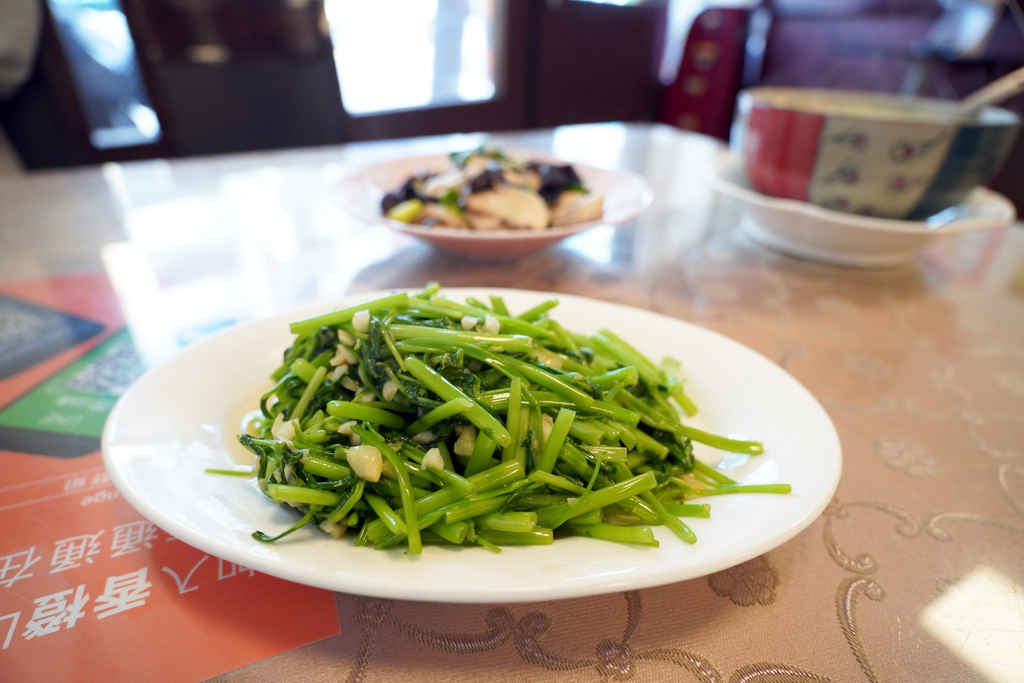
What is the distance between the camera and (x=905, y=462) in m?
0.70

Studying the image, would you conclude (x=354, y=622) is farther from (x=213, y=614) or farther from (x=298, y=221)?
(x=298, y=221)

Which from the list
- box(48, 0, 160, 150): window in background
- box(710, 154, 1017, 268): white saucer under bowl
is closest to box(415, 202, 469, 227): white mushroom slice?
box(710, 154, 1017, 268): white saucer under bowl

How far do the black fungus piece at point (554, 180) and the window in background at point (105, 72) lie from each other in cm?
209

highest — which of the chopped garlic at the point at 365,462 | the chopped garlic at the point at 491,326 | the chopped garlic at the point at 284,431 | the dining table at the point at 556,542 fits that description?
the chopped garlic at the point at 491,326

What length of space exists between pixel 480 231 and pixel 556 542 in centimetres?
72

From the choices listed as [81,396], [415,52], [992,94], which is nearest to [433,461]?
[81,396]

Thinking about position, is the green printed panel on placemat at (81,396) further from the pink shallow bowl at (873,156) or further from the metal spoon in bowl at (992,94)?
the metal spoon in bowl at (992,94)

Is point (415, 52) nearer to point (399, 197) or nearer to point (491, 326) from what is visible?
point (399, 197)

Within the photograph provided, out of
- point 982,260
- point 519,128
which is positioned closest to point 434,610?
point 982,260

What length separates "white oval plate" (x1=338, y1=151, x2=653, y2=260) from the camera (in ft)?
3.41

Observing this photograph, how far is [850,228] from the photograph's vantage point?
1.10m

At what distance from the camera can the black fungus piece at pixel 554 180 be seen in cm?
129

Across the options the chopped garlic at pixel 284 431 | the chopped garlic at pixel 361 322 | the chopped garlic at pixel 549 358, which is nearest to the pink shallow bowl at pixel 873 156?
the chopped garlic at pixel 549 358

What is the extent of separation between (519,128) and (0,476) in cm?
426
